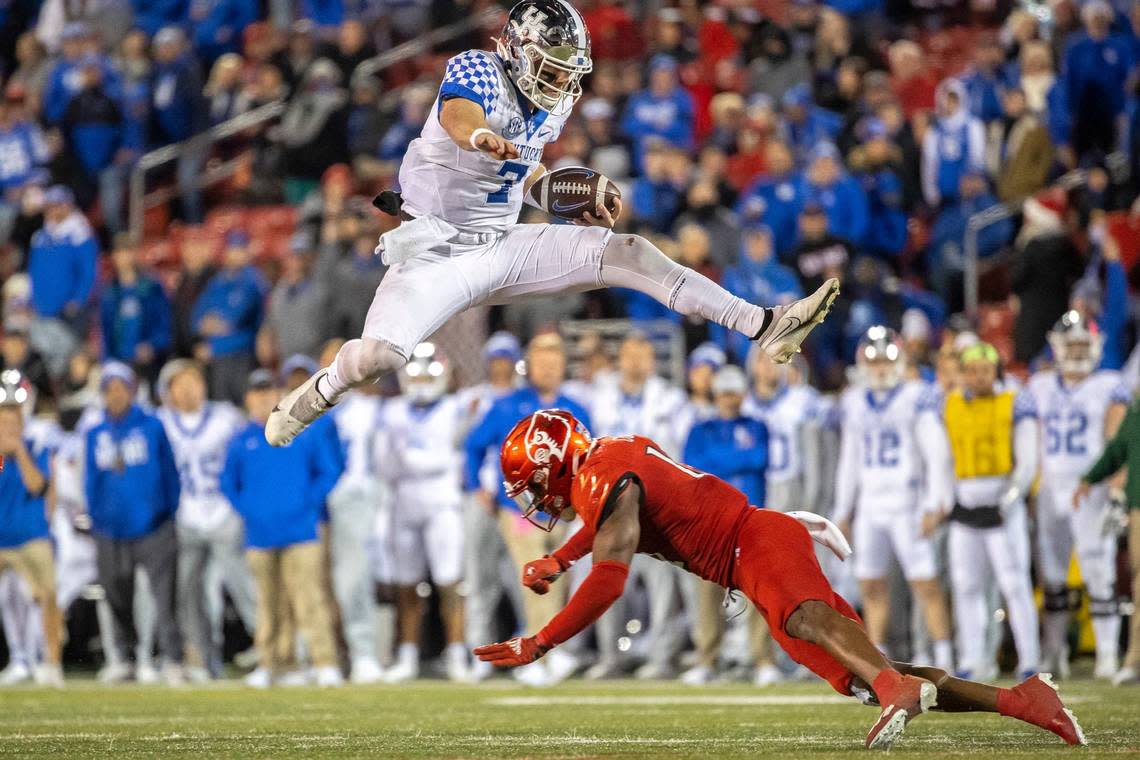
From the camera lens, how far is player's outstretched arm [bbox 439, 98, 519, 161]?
21.9ft

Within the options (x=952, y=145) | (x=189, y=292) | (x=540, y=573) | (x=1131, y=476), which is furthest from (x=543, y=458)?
(x=189, y=292)

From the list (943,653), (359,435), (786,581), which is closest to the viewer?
(786,581)

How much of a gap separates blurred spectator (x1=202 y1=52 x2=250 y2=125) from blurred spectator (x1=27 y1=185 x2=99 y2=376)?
8.56ft

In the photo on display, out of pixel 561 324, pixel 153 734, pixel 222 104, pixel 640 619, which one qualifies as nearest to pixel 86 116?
pixel 222 104

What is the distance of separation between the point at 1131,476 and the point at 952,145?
399cm

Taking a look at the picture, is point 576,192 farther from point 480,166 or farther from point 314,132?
point 314,132

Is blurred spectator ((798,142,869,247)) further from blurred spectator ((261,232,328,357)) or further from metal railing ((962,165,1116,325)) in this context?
blurred spectator ((261,232,328,357))

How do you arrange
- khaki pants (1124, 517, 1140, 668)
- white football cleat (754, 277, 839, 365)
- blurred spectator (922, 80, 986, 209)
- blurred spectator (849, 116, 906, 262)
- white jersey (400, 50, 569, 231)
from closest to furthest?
white football cleat (754, 277, 839, 365) → white jersey (400, 50, 569, 231) → khaki pants (1124, 517, 1140, 668) → blurred spectator (849, 116, 906, 262) → blurred spectator (922, 80, 986, 209)

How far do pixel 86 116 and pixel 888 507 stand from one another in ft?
30.2

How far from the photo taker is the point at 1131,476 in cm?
1103

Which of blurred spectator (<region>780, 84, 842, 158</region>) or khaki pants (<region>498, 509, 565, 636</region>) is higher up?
blurred spectator (<region>780, 84, 842, 158</region>)

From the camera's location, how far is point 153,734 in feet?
25.8

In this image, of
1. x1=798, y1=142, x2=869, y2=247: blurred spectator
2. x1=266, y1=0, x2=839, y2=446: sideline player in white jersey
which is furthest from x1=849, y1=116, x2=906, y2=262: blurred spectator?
x1=266, y1=0, x2=839, y2=446: sideline player in white jersey

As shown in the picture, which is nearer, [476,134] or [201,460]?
[476,134]
